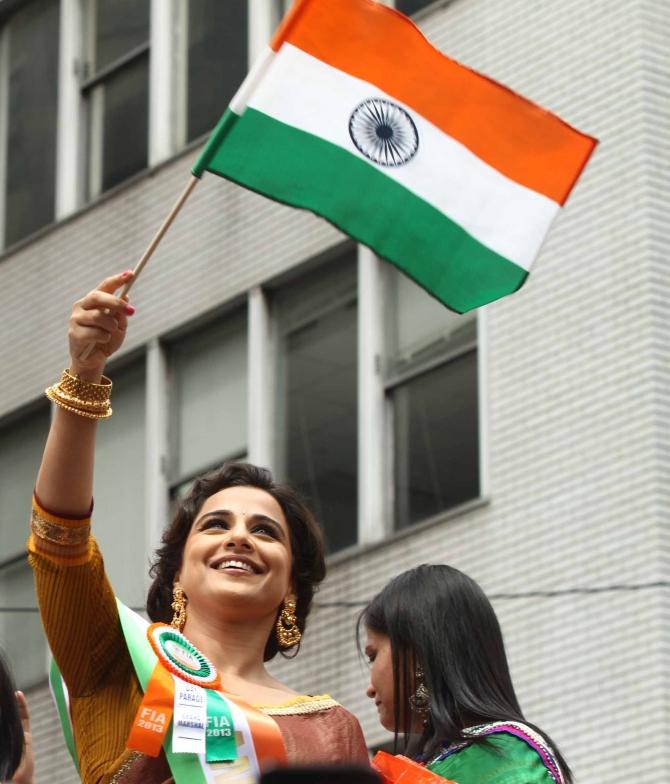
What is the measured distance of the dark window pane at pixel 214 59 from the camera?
18359 millimetres

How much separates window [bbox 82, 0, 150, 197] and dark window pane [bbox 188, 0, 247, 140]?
2.09 ft

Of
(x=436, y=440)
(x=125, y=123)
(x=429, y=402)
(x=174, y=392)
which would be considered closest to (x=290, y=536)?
(x=436, y=440)

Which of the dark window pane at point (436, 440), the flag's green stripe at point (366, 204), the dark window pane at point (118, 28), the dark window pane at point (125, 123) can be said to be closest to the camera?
the flag's green stripe at point (366, 204)

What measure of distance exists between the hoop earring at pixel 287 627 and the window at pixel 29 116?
39.9 feet

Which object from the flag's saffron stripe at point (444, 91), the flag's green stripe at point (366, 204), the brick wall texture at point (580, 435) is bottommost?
the flag's green stripe at point (366, 204)

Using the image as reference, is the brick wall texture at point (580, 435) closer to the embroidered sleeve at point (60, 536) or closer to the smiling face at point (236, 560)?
the smiling face at point (236, 560)

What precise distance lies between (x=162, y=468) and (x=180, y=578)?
10.00m

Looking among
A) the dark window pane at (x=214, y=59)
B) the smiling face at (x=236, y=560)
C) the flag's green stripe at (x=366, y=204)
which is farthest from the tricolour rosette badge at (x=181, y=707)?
the dark window pane at (x=214, y=59)

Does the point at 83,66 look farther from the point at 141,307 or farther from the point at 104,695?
the point at 104,695

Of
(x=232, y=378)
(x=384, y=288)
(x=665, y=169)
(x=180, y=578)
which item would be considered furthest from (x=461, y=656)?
(x=232, y=378)

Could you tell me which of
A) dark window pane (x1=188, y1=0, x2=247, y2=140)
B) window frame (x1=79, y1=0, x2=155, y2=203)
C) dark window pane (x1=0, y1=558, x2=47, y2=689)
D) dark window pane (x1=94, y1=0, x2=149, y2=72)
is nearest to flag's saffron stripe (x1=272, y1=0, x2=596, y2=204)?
dark window pane (x1=188, y1=0, x2=247, y2=140)

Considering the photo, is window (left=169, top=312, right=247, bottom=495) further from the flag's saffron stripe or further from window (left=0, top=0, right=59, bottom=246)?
the flag's saffron stripe

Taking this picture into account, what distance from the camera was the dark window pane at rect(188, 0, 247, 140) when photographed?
18.4 metres

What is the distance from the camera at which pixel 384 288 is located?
16.5m
